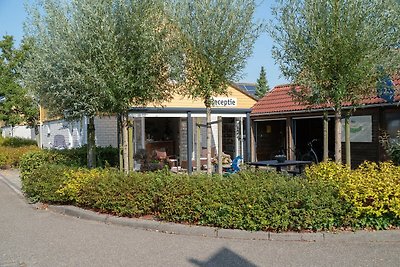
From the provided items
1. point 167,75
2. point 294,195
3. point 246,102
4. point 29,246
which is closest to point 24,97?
point 246,102

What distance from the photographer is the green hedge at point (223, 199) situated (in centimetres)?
646

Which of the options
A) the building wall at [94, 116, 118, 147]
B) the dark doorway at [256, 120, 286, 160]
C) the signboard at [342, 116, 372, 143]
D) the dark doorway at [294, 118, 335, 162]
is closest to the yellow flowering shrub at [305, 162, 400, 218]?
the signboard at [342, 116, 372, 143]

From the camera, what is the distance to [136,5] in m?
8.61

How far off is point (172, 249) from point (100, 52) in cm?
436

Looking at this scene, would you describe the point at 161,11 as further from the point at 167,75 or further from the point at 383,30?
the point at 383,30

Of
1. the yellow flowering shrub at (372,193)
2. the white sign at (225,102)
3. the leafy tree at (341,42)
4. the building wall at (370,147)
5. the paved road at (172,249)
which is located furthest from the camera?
the white sign at (225,102)

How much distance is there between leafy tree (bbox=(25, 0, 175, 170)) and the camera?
27.3 feet

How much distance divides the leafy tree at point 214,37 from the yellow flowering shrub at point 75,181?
287 centimetres

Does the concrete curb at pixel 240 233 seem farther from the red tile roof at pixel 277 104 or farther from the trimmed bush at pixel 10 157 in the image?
the trimmed bush at pixel 10 157

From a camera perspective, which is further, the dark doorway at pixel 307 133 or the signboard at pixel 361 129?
the dark doorway at pixel 307 133

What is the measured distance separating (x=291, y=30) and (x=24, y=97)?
18085 mm

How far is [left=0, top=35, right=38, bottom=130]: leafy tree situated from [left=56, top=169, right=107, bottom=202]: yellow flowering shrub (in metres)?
14.0

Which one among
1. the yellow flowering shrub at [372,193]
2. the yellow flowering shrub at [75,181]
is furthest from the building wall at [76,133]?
the yellow flowering shrub at [372,193]

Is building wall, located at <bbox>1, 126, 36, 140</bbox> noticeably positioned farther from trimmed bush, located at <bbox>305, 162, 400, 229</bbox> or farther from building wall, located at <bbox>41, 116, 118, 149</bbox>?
trimmed bush, located at <bbox>305, 162, 400, 229</bbox>
